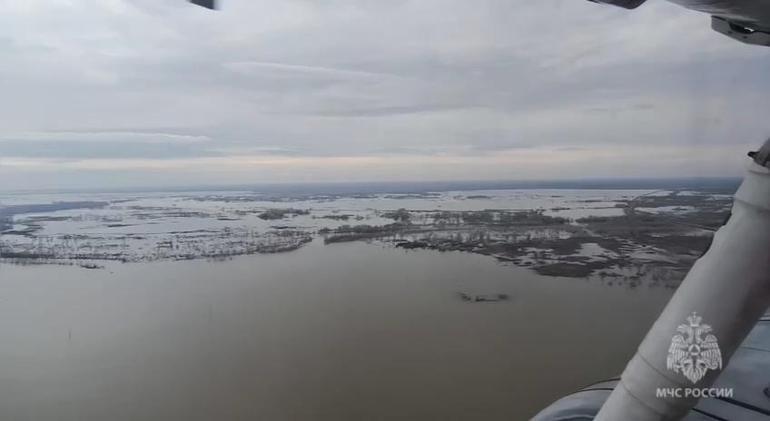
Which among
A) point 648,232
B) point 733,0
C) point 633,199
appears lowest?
point 648,232

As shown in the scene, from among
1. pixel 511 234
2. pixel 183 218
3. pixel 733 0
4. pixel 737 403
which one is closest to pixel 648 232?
pixel 511 234

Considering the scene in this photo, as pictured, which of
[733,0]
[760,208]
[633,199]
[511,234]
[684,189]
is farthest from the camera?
[511,234]

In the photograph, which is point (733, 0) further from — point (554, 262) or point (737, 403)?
point (554, 262)

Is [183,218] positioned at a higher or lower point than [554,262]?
higher

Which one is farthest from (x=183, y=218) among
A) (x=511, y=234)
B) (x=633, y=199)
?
(x=633, y=199)

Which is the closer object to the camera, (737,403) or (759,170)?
(759,170)

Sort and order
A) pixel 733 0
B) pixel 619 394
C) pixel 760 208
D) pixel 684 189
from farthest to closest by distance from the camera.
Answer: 1. pixel 684 189
2. pixel 619 394
3. pixel 760 208
4. pixel 733 0
